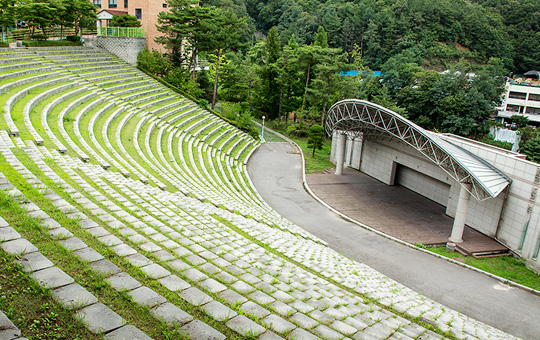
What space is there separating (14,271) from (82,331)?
206 centimetres

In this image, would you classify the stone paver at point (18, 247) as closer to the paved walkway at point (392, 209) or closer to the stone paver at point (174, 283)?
the stone paver at point (174, 283)

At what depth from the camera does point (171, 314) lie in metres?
6.42

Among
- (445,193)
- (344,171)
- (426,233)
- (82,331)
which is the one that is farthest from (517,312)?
(344,171)

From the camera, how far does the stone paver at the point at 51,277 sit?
649cm

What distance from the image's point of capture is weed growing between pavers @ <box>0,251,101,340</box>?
216 inches

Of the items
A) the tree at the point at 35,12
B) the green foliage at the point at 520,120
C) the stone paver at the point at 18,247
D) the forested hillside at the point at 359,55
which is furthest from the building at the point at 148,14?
the green foliage at the point at 520,120

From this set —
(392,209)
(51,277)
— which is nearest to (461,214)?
(392,209)

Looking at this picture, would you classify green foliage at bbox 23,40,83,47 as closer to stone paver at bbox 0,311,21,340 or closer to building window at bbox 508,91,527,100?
stone paver at bbox 0,311,21,340

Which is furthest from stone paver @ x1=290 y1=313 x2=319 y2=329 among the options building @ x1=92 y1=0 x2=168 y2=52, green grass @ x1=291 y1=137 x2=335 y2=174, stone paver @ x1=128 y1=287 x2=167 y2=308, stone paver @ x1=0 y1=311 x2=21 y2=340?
building @ x1=92 y1=0 x2=168 y2=52

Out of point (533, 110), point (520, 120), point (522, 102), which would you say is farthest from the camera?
point (533, 110)

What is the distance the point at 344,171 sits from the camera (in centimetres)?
3516

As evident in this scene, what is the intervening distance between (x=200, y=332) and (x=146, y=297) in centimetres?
133

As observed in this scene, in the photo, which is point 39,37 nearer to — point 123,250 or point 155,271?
point 123,250

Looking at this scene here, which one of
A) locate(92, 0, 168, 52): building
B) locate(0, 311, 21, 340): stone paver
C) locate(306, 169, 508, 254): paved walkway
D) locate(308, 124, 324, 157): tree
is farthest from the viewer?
locate(92, 0, 168, 52): building
